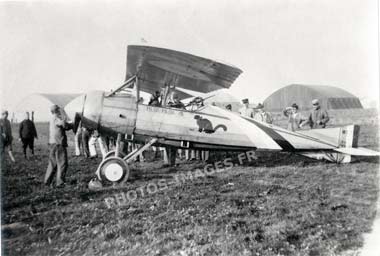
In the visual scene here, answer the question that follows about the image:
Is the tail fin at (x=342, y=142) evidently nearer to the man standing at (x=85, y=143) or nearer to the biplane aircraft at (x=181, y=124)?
the biplane aircraft at (x=181, y=124)

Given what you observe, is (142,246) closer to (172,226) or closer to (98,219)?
(172,226)

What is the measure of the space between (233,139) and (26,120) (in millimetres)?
7232

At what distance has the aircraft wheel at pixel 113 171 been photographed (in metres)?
6.48

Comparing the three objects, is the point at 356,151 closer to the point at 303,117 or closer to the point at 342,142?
the point at 342,142

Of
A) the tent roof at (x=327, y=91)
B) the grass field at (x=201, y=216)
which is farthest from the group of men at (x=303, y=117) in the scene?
the tent roof at (x=327, y=91)

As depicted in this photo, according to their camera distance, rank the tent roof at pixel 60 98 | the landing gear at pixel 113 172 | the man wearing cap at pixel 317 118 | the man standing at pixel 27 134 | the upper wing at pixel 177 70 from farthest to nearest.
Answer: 1. the tent roof at pixel 60 98
2. the man standing at pixel 27 134
3. the man wearing cap at pixel 317 118
4. the landing gear at pixel 113 172
5. the upper wing at pixel 177 70

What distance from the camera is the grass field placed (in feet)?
12.3

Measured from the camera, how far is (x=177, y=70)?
7195 millimetres

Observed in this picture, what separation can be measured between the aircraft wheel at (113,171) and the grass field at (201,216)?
0.32 metres

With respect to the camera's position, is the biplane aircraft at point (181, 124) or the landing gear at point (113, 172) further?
the biplane aircraft at point (181, 124)

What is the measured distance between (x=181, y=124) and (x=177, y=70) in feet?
3.82

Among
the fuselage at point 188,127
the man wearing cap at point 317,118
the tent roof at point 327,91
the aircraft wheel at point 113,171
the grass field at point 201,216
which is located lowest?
the grass field at point 201,216

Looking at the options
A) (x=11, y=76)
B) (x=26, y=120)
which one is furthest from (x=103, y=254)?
(x=26, y=120)

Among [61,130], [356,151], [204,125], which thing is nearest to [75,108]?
[61,130]
